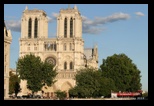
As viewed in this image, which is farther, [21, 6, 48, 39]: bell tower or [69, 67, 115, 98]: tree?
[21, 6, 48, 39]: bell tower

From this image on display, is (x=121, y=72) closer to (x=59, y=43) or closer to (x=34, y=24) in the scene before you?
(x=59, y=43)

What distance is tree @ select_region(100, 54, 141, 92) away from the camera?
10106cm

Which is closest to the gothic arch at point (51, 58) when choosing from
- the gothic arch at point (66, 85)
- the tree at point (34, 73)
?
the gothic arch at point (66, 85)

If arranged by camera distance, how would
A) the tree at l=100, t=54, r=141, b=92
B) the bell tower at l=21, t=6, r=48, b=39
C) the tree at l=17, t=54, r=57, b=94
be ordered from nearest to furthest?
the tree at l=17, t=54, r=57, b=94
the tree at l=100, t=54, r=141, b=92
the bell tower at l=21, t=6, r=48, b=39

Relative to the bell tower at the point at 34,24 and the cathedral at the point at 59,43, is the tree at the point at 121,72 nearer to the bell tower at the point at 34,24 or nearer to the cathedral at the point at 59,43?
the cathedral at the point at 59,43

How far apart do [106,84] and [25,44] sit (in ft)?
131

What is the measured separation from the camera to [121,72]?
337 feet

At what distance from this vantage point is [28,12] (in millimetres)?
126000

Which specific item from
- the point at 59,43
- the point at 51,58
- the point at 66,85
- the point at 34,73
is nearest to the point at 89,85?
the point at 34,73

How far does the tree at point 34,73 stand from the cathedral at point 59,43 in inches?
1396

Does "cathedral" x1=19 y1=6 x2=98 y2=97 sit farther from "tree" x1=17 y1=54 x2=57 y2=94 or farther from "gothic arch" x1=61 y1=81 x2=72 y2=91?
"tree" x1=17 y1=54 x2=57 y2=94

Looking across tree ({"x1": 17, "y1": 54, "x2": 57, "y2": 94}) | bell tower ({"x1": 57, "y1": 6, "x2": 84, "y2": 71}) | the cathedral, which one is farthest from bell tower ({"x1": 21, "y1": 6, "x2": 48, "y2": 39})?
tree ({"x1": 17, "y1": 54, "x2": 57, "y2": 94})

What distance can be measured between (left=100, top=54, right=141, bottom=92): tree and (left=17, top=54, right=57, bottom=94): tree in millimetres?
20698
